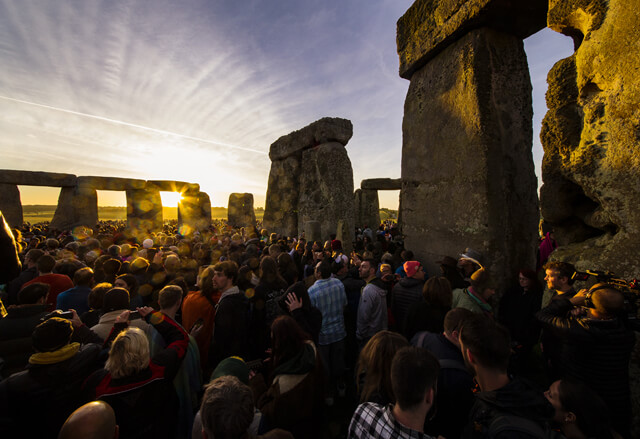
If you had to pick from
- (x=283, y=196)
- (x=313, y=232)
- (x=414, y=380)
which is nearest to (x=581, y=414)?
(x=414, y=380)

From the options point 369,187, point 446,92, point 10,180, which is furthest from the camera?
point 369,187

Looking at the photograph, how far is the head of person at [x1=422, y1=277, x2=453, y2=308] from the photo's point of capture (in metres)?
2.48

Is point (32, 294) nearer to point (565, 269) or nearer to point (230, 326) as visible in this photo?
point (230, 326)

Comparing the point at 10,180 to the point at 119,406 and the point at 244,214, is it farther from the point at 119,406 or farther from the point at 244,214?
the point at 119,406

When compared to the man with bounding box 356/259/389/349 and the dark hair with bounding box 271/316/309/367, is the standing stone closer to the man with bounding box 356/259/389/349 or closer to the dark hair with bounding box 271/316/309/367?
the man with bounding box 356/259/389/349

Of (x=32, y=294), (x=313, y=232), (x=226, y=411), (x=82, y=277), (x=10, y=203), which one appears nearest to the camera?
(x=226, y=411)

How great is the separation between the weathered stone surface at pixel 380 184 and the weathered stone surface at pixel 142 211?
40.5 feet

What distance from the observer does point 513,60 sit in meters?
3.40

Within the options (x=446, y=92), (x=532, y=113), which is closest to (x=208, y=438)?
(x=446, y=92)

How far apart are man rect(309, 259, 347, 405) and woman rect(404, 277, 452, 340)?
918 mm

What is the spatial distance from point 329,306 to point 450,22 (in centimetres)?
377

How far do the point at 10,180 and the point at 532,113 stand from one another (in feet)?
65.4

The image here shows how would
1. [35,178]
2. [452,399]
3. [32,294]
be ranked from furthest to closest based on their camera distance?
[35,178] < [32,294] < [452,399]

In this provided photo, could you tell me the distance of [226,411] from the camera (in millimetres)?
1239
